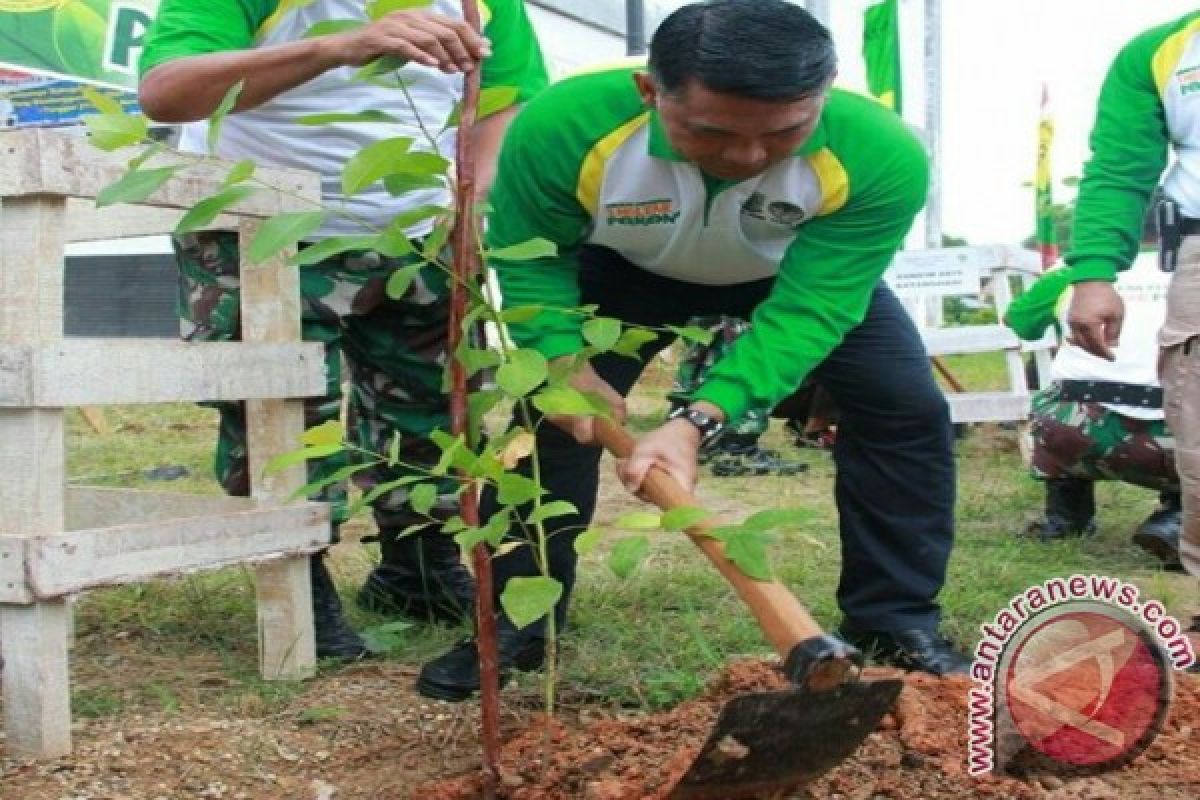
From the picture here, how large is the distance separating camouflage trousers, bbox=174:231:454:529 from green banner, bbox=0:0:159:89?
202 inches

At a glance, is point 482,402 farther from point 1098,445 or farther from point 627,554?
point 1098,445

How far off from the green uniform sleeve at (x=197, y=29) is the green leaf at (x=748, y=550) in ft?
4.43

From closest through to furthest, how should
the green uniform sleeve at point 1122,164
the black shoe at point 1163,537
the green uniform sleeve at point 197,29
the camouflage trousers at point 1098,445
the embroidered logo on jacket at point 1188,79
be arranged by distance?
the green uniform sleeve at point 197,29, the embroidered logo on jacket at point 1188,79, the green uniform sleeve at point 1122,164, the black shoe at point 1163,537, the camouflage trousers at point 1098,445

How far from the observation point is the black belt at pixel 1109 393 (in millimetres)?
4371

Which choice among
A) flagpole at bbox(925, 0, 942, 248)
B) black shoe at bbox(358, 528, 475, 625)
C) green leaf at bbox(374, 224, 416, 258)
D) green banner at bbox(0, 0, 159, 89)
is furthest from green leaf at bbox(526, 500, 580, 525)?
flagpole at bbox(925, 0, 942, 248)

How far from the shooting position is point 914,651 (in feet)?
9.20

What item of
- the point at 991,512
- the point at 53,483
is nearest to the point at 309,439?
Answer: the point at 53,483

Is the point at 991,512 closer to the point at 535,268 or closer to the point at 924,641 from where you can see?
the point at 924,641

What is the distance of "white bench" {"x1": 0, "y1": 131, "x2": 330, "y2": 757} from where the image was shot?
7.09 ft

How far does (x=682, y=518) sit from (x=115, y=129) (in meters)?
0.84

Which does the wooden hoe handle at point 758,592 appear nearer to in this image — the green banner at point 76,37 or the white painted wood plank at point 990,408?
the white painted wood plank at point 990,408

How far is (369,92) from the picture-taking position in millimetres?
2787

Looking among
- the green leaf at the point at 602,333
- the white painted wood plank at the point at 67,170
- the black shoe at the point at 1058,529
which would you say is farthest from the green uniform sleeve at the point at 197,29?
the black shoe at the point at 1058,529

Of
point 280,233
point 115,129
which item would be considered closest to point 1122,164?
point 280,233
